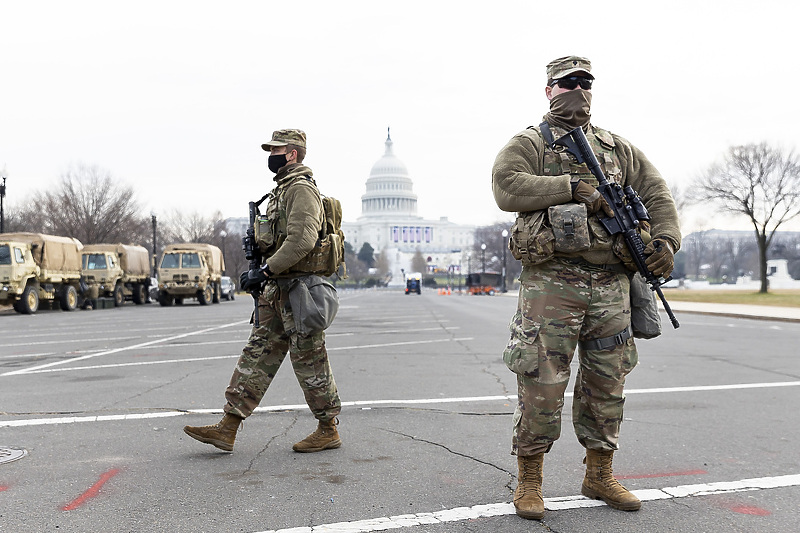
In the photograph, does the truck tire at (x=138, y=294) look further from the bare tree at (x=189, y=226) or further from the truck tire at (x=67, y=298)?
the bare tree at (x=189, y=226)

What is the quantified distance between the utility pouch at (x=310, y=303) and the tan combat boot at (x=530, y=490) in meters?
1.49

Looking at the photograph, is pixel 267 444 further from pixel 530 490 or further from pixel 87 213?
pixel 87 213

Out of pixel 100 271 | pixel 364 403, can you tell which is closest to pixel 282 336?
pixel 364 403

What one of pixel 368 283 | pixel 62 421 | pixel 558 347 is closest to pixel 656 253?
pixel 558 347

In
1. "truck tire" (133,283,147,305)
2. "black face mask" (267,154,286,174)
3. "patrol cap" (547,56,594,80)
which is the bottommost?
"truck tire" (133,283,147,305)

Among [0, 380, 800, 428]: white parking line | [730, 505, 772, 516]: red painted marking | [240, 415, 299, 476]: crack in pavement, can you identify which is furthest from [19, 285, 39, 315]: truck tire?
[730, 505, 772, 516]: red painted marking

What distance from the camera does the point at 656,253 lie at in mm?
3504

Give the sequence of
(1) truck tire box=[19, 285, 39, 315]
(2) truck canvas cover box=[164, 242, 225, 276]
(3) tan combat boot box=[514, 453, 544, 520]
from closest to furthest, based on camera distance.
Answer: (3) tan combat boot box=[514, 453, 544, 520], (1) truck tire box=[19, 285, 39, 315], (2) truck canvas cover box=[164, 242, 225, 276]

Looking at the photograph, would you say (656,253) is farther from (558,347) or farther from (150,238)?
(150,238)

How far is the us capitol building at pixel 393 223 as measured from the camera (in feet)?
533

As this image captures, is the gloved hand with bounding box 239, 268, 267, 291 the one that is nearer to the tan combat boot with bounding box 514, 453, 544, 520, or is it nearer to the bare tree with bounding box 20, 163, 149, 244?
the tan combat boot with bounding box 514, 453, 544, 520

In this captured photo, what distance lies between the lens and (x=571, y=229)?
3434 mm

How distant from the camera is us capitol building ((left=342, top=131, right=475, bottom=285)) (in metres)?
162

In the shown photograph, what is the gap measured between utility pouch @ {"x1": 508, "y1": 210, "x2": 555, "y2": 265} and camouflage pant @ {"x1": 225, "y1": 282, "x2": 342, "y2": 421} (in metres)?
1.63
